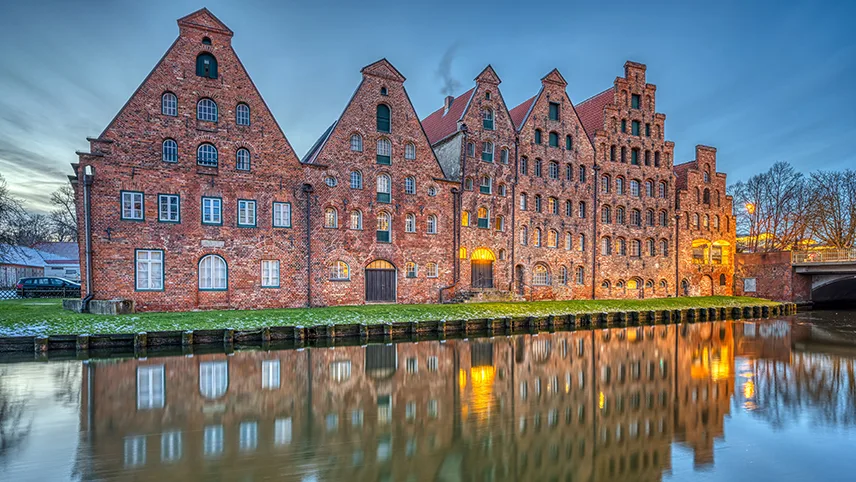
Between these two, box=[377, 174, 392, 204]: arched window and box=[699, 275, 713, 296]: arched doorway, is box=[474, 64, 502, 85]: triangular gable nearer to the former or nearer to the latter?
box=[377, 174, 392, 204]: arched window

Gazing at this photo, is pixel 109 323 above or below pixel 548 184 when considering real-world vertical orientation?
below

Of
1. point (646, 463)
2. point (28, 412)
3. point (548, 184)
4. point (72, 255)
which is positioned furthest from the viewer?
point (72, 255)

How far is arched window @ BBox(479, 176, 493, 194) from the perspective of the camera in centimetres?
2908

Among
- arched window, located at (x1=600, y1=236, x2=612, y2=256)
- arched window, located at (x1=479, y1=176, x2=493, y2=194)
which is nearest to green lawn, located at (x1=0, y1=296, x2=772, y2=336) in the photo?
arched window, located at (x1=600, y1=236, x2=612, y2=256)

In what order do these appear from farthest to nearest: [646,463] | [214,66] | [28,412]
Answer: [214,66] → [28,412] → [646,463]

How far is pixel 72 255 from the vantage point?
192 feet

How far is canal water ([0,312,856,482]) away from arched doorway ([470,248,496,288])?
45.0 feet

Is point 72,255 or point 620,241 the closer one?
point 620,241

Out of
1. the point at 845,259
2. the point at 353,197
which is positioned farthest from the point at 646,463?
the point at 845,259

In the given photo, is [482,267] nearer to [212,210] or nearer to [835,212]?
[212,210]

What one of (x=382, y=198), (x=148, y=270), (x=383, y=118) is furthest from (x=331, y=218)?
(x=148, y=270)

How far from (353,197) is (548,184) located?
13.8 metres

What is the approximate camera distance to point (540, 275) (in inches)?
1224

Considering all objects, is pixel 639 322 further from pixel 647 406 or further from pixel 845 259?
pixel 845 259
